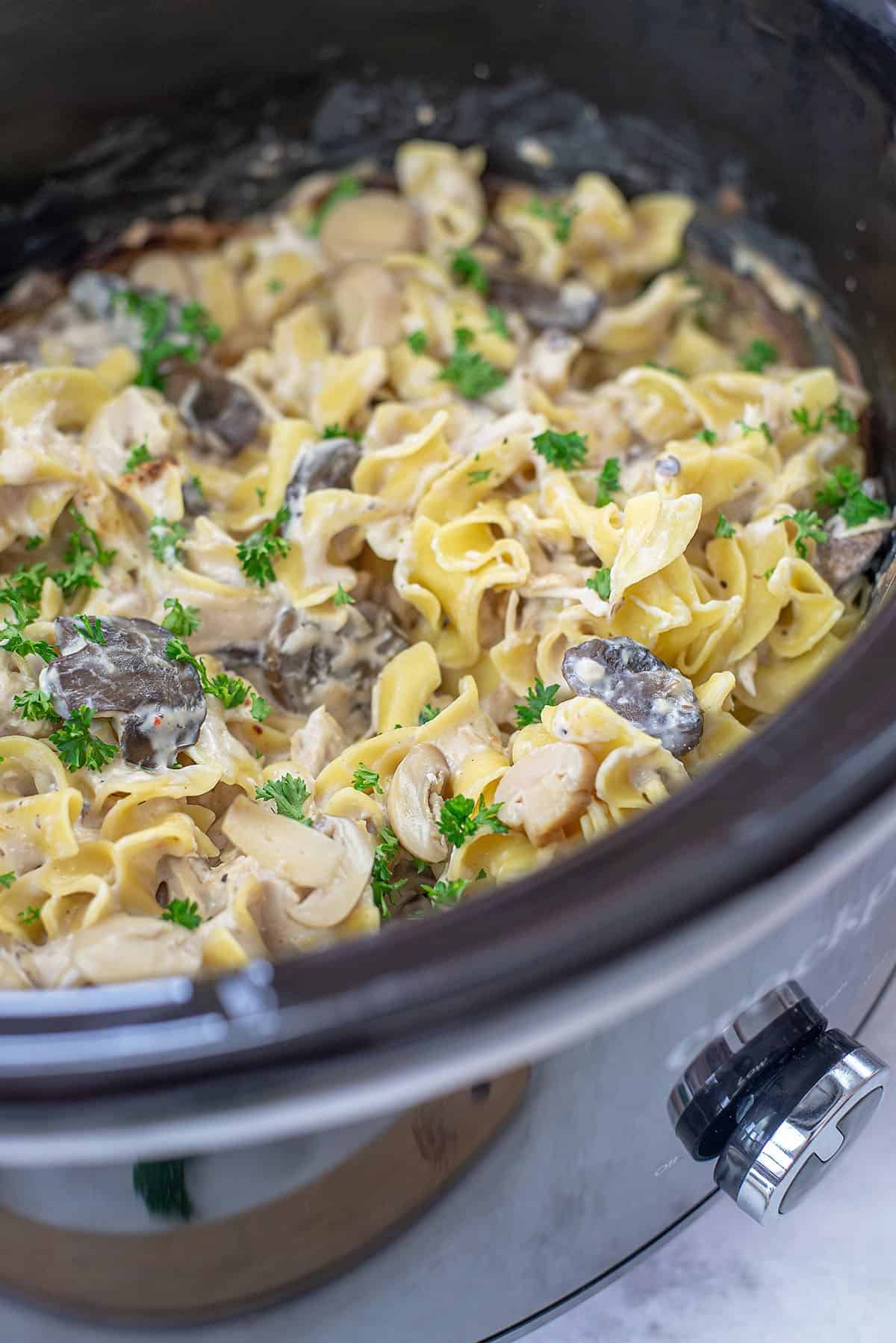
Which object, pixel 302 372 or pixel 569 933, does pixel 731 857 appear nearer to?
pixel 569 933

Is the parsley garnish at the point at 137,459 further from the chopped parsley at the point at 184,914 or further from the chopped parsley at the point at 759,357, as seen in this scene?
the chopped parsley at the point at 759,357

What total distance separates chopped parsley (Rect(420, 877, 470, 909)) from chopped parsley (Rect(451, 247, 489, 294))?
1.16 m

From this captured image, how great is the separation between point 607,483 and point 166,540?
1.87ft

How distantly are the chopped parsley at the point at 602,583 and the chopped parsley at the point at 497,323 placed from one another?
631 mm

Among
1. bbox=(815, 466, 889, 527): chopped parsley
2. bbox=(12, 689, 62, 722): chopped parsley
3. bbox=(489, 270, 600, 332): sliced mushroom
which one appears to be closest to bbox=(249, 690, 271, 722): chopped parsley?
bbox=(12, 689, 62, 722): chopped parsley

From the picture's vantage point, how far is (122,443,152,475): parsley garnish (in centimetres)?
175

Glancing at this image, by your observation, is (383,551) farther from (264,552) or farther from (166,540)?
(166,540)

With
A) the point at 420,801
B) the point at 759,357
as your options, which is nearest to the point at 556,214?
the point at 759,357

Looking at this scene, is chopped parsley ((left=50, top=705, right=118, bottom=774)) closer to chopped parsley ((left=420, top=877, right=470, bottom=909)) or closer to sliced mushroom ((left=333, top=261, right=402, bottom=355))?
chopped parsley ((left=420, top=877, right=470, bottom=909))

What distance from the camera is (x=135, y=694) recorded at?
1.40m

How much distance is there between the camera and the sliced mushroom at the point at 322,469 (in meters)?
1.68

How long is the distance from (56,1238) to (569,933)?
52 cm

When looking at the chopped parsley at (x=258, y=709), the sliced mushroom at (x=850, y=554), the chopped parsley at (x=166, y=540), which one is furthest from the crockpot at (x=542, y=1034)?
the chopped parsley at (x=166, y=540)

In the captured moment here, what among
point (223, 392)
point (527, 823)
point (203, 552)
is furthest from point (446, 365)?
point (527, 823)
